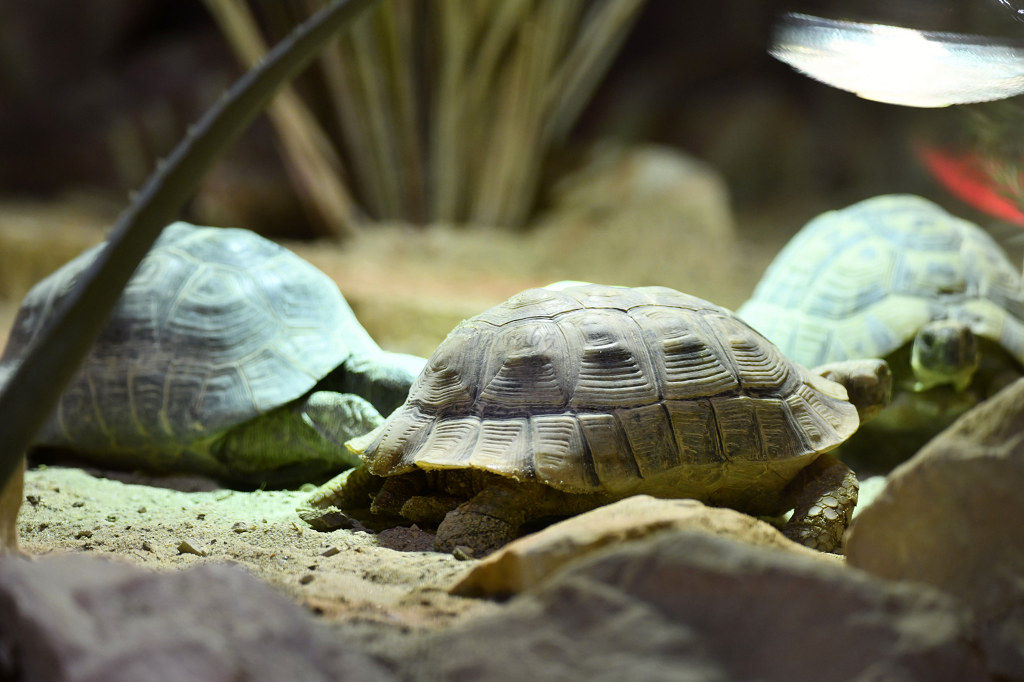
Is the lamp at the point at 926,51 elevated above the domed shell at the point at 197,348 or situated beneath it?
elevated above

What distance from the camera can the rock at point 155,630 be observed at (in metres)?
1.35

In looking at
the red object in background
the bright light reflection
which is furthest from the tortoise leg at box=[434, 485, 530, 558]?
the red object in background

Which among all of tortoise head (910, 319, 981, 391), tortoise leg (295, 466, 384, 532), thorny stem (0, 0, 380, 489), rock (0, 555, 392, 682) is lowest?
tortoise leg (295, 466, 384, 532)

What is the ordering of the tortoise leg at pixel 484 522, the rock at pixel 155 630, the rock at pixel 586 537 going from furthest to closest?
the tortoise leg at pixel 484 522, the rock at pixel 586 537, the rock at pixel 155 630

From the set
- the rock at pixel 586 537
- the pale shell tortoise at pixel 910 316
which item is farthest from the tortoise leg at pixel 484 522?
the pale shell tortoise at pixel 910 316

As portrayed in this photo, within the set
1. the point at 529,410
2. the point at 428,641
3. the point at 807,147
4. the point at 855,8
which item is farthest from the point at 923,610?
the point at 807,147

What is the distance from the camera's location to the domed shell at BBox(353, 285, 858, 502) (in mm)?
2566

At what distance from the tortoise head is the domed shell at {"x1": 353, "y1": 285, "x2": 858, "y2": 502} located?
44.2 inches

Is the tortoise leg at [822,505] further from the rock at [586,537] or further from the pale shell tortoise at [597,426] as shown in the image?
the rock at [586,537]

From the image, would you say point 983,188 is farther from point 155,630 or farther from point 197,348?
point 155,630

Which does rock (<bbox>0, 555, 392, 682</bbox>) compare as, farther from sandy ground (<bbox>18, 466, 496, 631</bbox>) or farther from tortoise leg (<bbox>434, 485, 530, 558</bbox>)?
tortoise leg (<bbox>434, 485, 530, 558</bbox>)

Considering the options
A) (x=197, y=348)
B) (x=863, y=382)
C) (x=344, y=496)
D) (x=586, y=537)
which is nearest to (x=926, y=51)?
(x=863, y=382)

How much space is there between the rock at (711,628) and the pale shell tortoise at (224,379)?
1991 millimetres

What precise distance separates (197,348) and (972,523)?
312 centimetres
